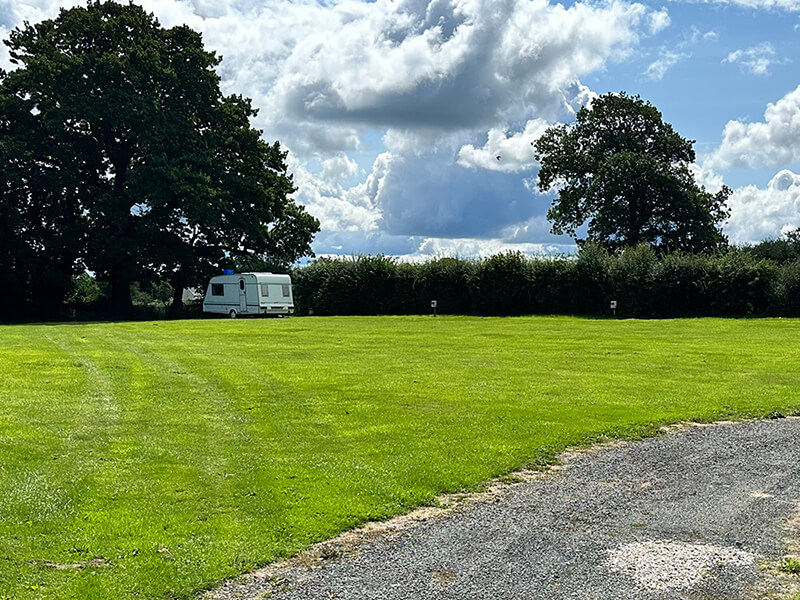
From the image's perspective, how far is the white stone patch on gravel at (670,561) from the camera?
16.0ft

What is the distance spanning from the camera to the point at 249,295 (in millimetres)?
41531

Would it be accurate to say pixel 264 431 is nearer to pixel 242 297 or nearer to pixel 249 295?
Answer: pixel 249 295

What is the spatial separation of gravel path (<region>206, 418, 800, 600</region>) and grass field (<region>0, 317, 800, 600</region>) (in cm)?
48

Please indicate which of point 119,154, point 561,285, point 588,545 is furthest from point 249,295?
point 588,545

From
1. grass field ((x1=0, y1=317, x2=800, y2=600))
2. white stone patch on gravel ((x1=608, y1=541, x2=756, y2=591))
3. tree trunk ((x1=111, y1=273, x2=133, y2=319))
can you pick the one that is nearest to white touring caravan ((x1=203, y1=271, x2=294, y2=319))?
tree trunk ((x1=111, y1=273, x2=133, y2=319))

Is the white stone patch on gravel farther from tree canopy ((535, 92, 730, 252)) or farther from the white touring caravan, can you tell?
tree canopy ((535, 92, 730, 252))

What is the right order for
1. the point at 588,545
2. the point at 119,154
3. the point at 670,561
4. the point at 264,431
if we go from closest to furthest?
the point at 670,561, the point at 588,545, the point at 264,431, the point at 119,154

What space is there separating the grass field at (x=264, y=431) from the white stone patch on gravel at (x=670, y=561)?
6.22ft

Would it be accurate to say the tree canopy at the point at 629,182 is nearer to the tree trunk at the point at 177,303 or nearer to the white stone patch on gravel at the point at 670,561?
the tree trunk at the point at 177,303

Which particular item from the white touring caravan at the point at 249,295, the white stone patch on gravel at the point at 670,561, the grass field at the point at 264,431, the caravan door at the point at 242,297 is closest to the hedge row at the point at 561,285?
the white touring caravan at the point at 249,295

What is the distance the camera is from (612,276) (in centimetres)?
3991

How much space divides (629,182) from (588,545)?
49300mm

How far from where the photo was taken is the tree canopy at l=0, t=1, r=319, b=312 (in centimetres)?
3975

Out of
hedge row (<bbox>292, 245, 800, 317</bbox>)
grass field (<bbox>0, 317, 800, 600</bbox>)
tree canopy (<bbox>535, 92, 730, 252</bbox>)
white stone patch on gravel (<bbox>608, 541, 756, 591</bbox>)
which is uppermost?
tree canopy (<bbox>535, 92, 730, 252</bbox>)
